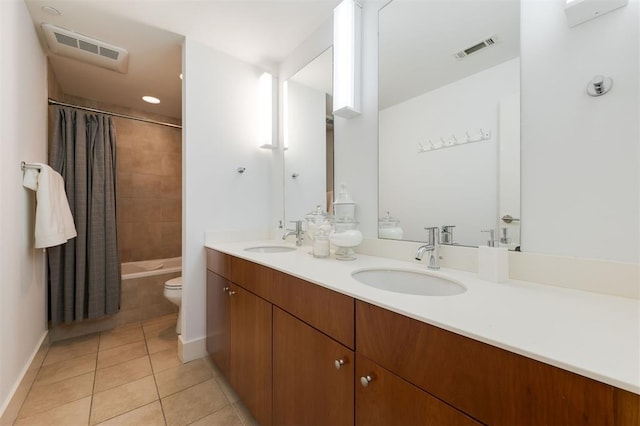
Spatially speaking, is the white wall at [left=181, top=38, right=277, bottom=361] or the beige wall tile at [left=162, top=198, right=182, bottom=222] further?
the beige wall tile at [left=162, top=198, right=182, bottom=222]

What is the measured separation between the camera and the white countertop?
0.42 meters

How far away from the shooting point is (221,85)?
1992 mm

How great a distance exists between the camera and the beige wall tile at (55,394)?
1384 mm

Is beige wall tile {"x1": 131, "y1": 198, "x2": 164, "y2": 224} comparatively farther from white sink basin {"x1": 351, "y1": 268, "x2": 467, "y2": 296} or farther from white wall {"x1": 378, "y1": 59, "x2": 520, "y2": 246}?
white sink basin {"x1": 351, "y1": 268, "x2": 467, "y2": 296}

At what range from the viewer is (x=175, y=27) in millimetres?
1729

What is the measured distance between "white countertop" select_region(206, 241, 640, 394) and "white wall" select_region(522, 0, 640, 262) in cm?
20

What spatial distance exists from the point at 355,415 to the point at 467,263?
0.70 m

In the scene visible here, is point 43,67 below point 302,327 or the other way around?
the other way around

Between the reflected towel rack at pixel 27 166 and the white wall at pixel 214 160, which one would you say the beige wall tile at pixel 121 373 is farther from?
the reflected towel rack at pixel 27 166

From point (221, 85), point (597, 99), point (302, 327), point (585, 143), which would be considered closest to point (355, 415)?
point (302, 327)

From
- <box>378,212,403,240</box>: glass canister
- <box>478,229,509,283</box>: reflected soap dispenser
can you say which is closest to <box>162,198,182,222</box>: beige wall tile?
<box>378,212,403,240</box>: glass canister

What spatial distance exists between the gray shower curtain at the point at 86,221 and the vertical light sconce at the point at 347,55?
7.70 ft

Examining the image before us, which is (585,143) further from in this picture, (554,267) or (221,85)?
(221,85)

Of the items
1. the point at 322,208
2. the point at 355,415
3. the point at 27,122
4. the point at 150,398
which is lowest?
the point at 150,398
